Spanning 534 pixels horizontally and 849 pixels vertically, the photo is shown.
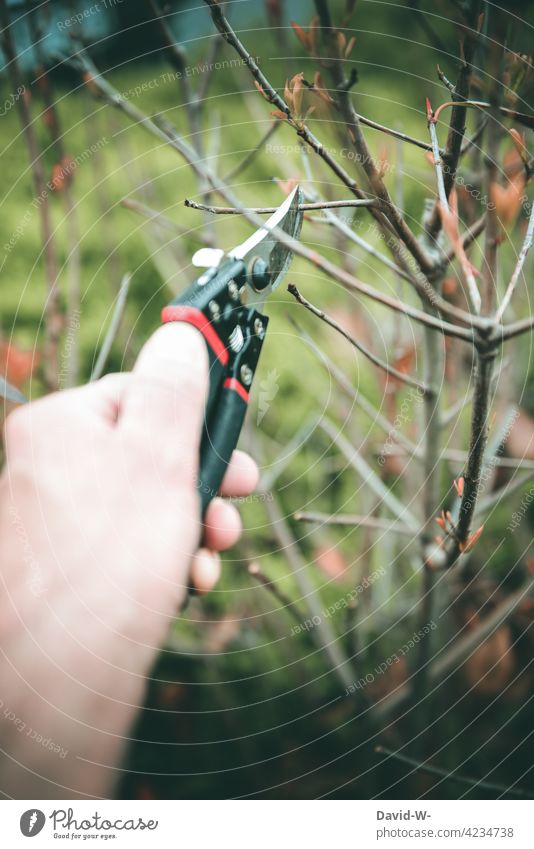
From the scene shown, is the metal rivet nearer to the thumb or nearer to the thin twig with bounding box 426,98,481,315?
the thumb

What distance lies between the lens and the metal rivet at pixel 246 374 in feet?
1.63

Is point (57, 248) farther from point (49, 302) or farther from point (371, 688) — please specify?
point (371, 688)

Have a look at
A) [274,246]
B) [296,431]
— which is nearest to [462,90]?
[274,246]

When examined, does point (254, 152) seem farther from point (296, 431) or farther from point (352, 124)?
point (296, 431)

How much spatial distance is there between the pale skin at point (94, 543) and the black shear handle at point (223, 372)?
0.04 feet

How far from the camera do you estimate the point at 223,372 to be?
49 centimetres

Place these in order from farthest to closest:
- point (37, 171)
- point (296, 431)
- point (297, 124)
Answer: point (296, 431)
point (37, 171)
point (297, 124)

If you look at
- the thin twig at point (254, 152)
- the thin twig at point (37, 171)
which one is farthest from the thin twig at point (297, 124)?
the thin twig at point (37, 171)

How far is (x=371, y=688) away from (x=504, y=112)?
23.6 inches

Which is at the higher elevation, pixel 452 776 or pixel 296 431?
pixel 296 431

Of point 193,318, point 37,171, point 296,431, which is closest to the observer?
point 193,318

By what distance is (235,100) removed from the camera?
3.65 ft

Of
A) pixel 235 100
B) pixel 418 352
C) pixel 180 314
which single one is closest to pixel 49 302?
pixel 180 314

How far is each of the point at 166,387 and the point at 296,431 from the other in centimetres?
52
